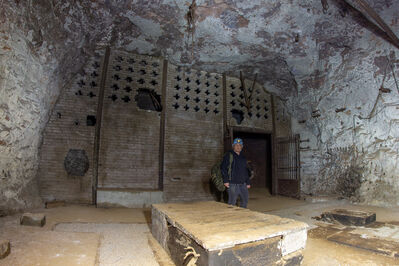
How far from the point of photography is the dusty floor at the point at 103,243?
2764 mm

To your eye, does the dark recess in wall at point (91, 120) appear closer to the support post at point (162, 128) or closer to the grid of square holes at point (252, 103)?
the support post at point (162, 128)

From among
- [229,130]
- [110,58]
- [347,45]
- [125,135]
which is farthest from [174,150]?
[347,45]

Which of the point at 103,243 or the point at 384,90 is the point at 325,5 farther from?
the point at 103,243

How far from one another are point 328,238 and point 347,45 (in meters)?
6.16

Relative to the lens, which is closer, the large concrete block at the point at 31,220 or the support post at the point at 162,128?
the large concrete block at the point at 31,220

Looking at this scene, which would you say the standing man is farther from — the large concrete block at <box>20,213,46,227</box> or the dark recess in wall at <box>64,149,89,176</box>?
the dark recess in wall at <box>64,149,89,176</box>

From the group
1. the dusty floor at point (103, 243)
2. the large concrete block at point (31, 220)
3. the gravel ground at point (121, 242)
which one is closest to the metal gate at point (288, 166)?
the dusty floor at point (103, 243)

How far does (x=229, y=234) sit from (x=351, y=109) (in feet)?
22.1

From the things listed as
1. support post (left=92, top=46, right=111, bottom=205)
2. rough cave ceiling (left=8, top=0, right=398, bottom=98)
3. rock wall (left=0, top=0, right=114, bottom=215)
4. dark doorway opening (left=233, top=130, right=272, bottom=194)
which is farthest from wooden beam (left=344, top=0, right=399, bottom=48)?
support post (left=92, top=46, right=111, bottom=205)

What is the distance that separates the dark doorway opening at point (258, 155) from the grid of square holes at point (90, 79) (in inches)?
260

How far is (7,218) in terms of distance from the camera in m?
4.23

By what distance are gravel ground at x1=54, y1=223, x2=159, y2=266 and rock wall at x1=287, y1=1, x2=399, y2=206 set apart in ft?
19.8

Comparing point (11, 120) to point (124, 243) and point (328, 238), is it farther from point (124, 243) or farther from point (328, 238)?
point (328, 238)

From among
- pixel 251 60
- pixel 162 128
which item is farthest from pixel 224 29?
pixel 162 128
